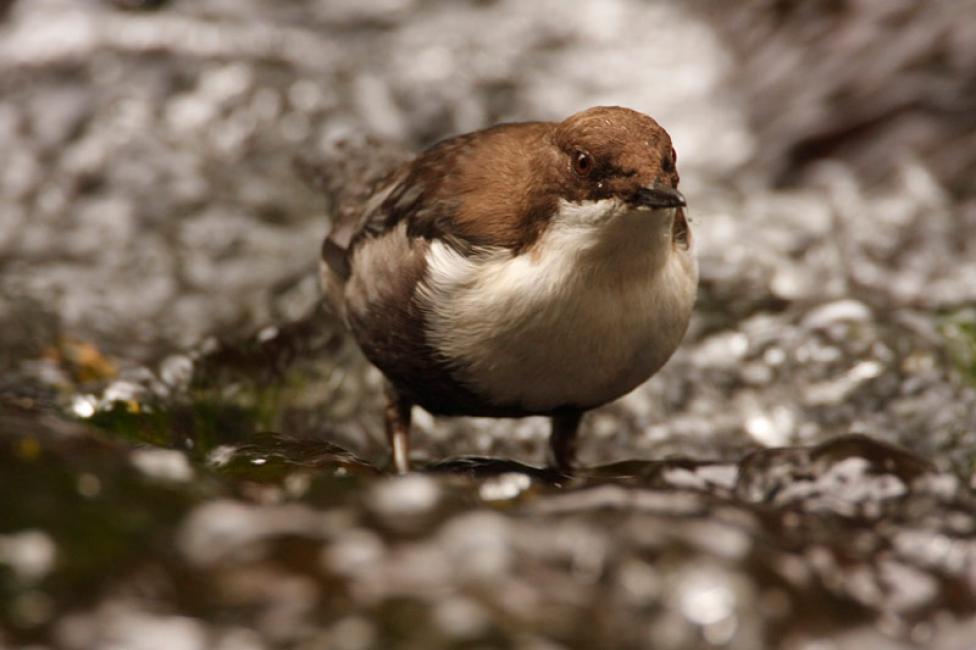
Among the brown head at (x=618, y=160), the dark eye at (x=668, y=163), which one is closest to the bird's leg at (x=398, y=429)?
the brown head at (x=618, y=160)

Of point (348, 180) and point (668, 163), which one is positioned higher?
point (348, 180)

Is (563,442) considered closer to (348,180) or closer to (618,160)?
(348,180)

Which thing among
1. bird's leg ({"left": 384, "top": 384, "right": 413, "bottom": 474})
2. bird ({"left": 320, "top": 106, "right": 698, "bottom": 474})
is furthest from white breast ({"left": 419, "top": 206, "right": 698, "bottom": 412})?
bird's leg ({"left": 384, "top": 384, "right": 413, "bottom": 474})

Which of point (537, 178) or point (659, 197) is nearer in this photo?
point (659, 197)

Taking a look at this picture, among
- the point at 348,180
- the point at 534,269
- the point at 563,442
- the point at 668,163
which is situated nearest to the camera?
the point at 668,163

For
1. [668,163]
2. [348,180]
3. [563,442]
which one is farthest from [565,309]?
[348,180]

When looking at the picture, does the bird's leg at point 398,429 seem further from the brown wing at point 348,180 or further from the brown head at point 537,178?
the brown head at point 537,178

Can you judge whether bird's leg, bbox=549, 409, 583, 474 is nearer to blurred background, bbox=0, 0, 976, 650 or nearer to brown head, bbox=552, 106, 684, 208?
blurred background, bbox=0, 0, 976, 650
